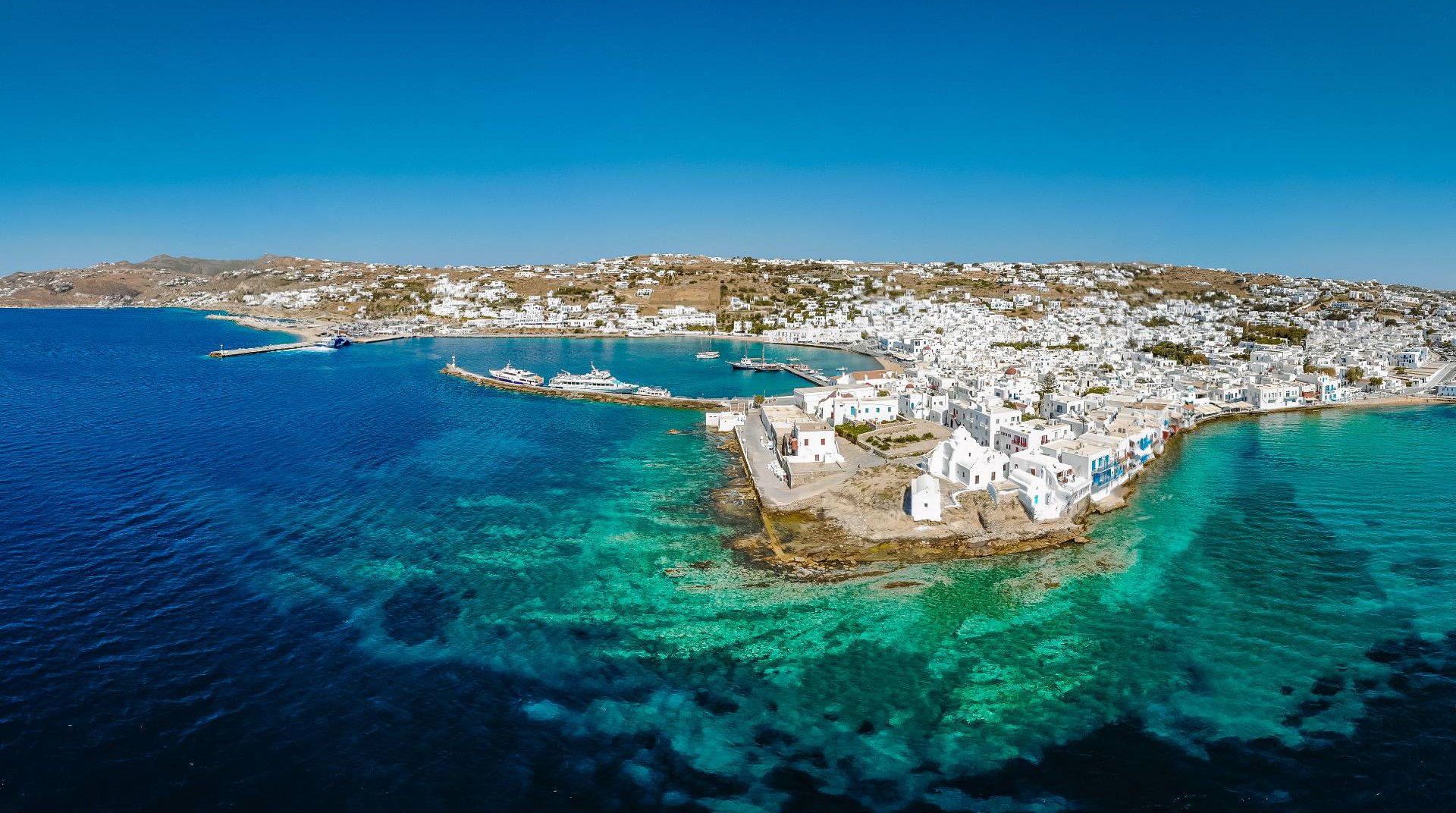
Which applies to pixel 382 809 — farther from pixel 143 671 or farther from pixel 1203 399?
pixel 1203 399

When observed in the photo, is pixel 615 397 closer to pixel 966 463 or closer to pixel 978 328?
pixel 966 463

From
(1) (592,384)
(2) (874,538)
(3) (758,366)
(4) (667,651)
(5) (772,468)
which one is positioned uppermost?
(3) (758,366)

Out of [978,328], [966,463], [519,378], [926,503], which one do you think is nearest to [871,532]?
[926,503]

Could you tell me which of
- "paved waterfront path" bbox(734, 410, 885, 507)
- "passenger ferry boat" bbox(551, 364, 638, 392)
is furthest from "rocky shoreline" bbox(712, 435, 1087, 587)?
"passenger ferry boat" bbox(551, 364, 638, 392)

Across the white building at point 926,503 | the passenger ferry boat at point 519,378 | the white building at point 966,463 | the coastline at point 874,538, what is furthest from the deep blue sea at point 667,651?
the passenger ferry boat at point 519,378

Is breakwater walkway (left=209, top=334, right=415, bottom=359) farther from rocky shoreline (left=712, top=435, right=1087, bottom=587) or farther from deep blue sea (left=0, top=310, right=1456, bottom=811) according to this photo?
rocky shoreline (left=712, top=435, right=1087, bottom=587)

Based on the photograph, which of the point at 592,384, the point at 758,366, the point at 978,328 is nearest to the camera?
the point at 592,384
